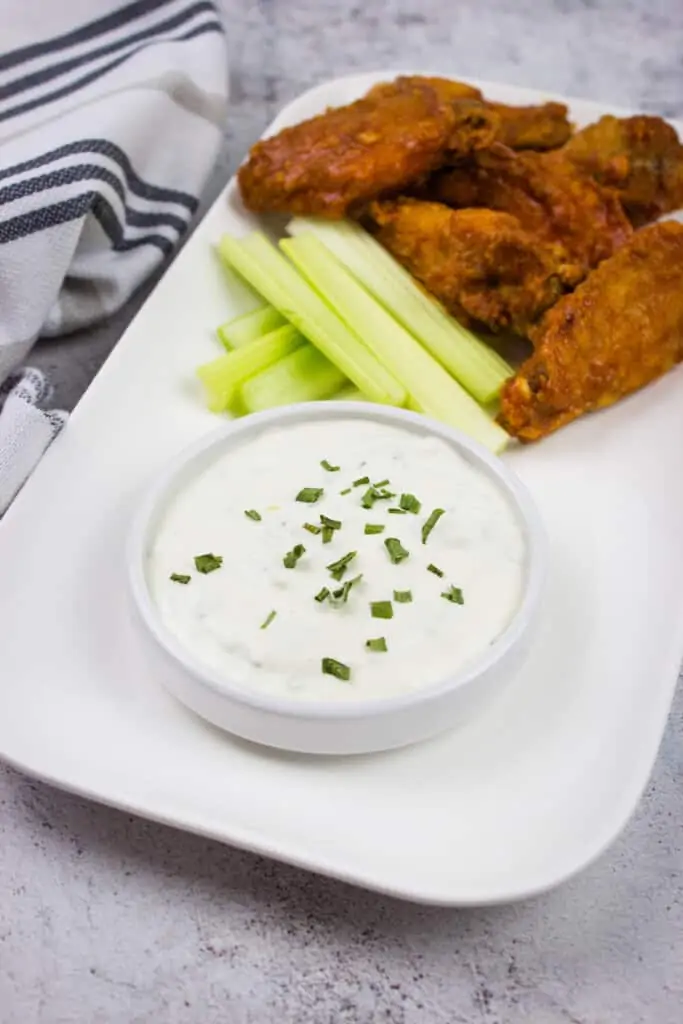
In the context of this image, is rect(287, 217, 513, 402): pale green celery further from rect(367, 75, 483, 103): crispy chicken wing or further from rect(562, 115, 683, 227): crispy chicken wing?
rect(562, 115, 683, 227): crispy chicken wing

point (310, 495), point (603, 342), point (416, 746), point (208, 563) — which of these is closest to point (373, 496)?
point (310, 495)

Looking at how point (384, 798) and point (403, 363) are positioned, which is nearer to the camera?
point (384, 798)

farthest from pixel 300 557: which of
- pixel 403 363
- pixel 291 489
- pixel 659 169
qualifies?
pixel 659 169

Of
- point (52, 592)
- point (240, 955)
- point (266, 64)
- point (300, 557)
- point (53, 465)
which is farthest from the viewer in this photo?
point (266, 64)

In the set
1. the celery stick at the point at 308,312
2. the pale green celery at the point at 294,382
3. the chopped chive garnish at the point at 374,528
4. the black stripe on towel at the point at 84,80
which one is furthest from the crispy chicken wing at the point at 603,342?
the black stripe on towel at the point at 84,80

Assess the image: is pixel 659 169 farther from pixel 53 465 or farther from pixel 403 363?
pixel 53 465

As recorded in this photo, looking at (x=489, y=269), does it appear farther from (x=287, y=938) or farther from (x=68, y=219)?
(x=287, y=938)

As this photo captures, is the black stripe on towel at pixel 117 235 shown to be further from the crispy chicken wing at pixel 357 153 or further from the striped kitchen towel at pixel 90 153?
the crispy chicken wing at pixel 357 153

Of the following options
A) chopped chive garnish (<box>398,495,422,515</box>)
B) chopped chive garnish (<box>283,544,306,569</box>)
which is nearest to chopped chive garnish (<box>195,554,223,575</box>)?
chopped chive garnish (<box>283,544,306,569</box>)
